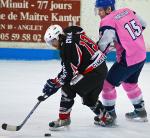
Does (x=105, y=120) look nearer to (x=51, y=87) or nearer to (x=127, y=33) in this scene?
(x=51, y=87)

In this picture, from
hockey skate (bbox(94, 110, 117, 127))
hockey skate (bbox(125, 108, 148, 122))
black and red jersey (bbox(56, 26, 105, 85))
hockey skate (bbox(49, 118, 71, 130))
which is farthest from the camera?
hockey skate (bbox(125, 108, 148, 122))

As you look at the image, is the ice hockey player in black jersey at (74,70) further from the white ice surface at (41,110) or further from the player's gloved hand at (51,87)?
the white ice surface at (41,110)

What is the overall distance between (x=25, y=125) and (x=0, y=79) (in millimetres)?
2163

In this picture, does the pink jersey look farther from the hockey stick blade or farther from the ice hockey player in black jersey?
the hockey stick blade

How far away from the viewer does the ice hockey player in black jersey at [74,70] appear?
394cm

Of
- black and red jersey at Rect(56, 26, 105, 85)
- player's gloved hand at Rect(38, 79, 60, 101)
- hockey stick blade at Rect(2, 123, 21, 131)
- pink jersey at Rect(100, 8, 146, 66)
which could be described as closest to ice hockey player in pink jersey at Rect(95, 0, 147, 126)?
pink jersey at Rect(100, 8, 146, 66)

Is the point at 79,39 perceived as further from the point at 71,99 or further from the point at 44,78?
the point at 44,78

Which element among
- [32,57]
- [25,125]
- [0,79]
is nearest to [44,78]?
[0,79]

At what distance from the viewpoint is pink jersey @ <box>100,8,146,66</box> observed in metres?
4.19

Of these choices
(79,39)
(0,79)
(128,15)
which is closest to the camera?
(79,39)

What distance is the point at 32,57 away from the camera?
7.96 meters

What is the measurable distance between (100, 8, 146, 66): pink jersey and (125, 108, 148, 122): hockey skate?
0.43 m

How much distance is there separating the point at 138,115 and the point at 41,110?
2.71 feet

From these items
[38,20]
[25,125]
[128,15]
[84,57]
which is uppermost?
[38,20]
